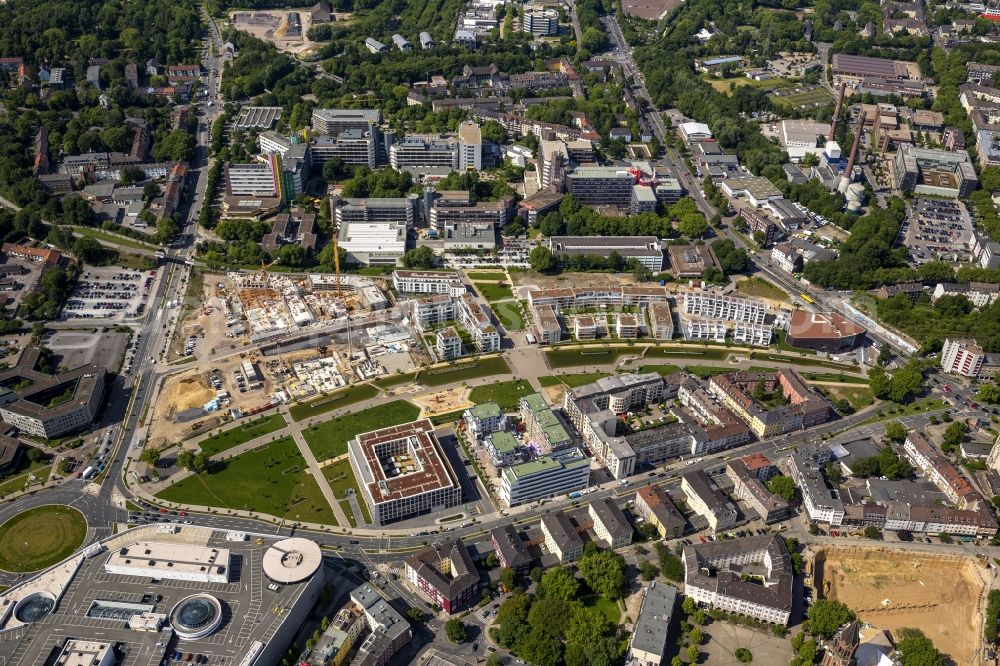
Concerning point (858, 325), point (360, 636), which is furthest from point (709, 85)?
point (360, 636)

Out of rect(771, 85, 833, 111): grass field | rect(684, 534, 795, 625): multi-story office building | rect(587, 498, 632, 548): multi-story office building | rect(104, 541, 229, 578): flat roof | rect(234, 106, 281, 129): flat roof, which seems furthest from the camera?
rect(771, 85, 833, 111): grass field

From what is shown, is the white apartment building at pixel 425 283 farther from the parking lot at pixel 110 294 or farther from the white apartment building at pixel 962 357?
the white apartment building at pixel 962 357

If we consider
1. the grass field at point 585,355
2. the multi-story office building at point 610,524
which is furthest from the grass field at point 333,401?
the multi-story office building at point 610,524

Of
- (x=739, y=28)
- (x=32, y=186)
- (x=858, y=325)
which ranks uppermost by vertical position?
(x=739, y=28)

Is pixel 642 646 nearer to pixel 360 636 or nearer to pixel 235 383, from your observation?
pixel 360 636

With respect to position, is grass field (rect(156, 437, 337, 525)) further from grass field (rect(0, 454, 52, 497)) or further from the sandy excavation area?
the sandy excavation area

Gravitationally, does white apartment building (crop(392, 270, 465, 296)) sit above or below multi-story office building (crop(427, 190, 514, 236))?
below

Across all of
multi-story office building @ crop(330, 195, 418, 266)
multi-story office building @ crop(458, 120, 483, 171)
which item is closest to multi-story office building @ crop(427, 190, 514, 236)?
multi-story office building @ crop(330, 195, 418, 266)
